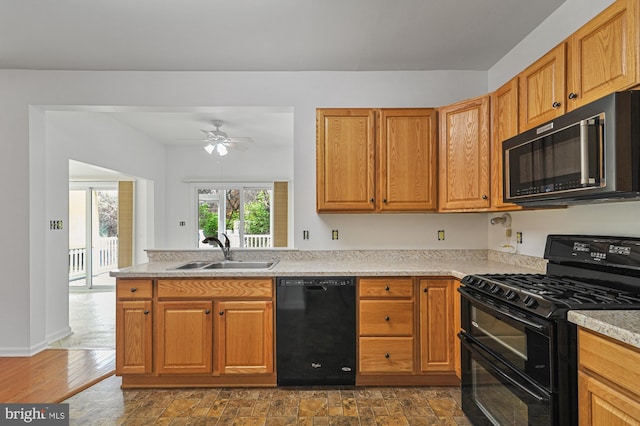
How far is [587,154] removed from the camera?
1.53 m

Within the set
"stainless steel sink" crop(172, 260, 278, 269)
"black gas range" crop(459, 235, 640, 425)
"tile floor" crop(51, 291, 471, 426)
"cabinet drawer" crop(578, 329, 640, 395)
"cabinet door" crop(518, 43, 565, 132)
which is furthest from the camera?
"stainless steel sink" crop(172, 260, 278, 269)

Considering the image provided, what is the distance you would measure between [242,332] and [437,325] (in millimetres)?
1435

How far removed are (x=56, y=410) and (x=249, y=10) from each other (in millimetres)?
2940

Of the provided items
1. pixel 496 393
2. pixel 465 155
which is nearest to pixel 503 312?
pixel 496 393

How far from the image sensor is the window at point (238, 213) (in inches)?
274

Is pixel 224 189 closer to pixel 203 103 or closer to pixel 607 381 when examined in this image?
pixel 203 103

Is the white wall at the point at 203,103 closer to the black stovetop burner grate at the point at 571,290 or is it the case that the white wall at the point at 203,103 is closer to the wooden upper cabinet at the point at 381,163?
the wooden upper cabinet at the point at 381,163

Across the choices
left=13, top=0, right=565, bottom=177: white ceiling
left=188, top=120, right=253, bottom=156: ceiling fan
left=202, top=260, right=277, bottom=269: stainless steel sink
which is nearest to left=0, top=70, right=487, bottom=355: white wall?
left=13, top=0, right=565, bottom=177: white ceiling

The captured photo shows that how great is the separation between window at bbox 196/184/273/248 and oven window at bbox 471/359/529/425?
5.36 metres

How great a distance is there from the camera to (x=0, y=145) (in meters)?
3.18

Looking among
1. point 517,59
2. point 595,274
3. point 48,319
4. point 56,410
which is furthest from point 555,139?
point 48,319

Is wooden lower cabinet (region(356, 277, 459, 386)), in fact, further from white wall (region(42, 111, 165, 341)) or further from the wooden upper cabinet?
white wall (region(42, 111, 165, 341))

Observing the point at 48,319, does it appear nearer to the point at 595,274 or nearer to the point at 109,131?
the point at 109,131

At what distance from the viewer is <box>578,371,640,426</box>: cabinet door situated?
1.14 metres
